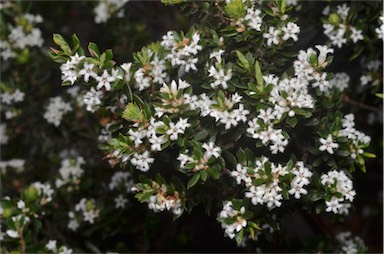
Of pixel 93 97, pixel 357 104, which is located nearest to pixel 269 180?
pixel 93 97

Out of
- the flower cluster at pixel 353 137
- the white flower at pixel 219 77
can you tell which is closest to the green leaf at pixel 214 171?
the white flower at pixel 219 77

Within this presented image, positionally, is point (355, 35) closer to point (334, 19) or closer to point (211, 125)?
point (334, 19)

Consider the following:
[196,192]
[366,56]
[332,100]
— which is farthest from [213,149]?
[366,56]

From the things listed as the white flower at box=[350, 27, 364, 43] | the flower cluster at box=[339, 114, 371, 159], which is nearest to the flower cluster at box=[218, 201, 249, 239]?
the flower cluster at box=[339, 114, 371, 159]

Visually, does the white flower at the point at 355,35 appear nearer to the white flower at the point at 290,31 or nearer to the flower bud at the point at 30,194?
the white flower at the point at 290,31

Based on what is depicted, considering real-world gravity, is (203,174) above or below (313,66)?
below

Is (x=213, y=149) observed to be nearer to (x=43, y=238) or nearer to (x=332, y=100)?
(x=332, y=100)
